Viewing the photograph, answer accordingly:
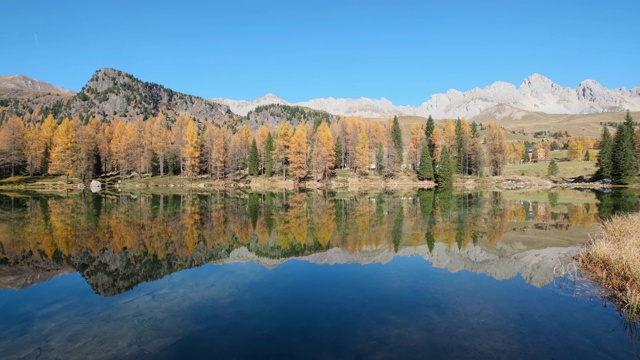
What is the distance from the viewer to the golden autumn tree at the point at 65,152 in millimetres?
85688

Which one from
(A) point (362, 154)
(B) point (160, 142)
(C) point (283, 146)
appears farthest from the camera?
(A) point (362, 154)

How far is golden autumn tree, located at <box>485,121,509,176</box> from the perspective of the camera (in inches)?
3959

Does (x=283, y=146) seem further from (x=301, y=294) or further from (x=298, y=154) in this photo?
(x=301, y=294)

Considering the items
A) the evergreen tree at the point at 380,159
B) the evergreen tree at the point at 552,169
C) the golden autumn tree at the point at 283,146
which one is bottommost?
the evergreen tree at the point at 552,169

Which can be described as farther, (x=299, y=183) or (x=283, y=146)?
(x=283, y=146)

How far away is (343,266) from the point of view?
749 inches

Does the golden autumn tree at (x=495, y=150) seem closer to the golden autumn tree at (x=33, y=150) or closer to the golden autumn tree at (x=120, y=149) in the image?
the golden autumn tree at (x=120, y=149)

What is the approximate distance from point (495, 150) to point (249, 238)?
3635 inches

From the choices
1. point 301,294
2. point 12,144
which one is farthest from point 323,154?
point 301,294

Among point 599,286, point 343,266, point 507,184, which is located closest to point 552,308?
point 599,286

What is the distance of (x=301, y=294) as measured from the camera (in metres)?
14.6

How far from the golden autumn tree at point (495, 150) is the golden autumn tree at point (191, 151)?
76.3 meters

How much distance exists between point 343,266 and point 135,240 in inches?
541

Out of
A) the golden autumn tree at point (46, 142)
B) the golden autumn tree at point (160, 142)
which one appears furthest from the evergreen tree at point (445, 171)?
the golden autumn tree at point (46, 142)
